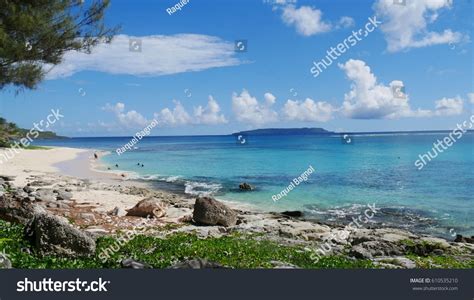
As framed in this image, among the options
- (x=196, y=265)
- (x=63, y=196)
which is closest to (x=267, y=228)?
(x=196, y=265)

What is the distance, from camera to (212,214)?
14.5 meters

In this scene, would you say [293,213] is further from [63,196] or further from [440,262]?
[63,196]

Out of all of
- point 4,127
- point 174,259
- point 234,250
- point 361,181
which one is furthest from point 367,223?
point 361,181

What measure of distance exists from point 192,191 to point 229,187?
3.04 metres

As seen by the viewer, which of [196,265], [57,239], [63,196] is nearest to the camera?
[196,265]

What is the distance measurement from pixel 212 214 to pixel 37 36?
22.6ft

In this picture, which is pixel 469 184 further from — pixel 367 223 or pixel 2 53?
pixel 2 53

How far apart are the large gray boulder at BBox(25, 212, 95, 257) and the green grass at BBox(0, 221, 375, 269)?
18 centimetres

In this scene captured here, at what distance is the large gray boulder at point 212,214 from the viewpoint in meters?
14.5

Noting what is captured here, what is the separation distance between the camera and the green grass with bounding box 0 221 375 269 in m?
8.63

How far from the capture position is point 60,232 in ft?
29.6

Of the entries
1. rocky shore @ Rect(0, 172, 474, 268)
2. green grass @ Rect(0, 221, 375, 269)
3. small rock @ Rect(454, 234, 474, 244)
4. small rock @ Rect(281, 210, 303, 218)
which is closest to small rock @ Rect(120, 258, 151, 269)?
rocky shore @ Rect(0, 172, 474, 268)

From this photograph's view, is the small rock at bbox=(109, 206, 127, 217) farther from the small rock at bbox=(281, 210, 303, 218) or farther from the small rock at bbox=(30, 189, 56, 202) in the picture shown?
the small rock at bbox=(281, 210, 303, 218)

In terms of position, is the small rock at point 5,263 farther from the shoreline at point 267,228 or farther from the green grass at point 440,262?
the green grass at point 440,262
